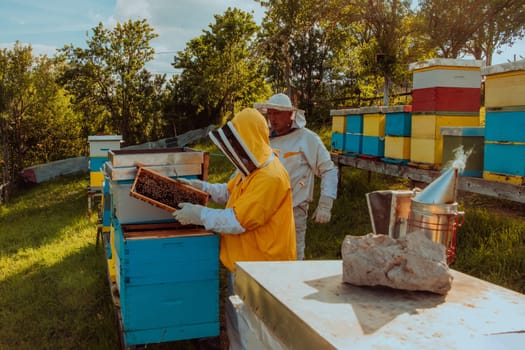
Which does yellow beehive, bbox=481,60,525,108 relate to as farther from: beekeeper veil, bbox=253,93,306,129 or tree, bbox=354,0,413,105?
tree, bbox=354,0,413,105

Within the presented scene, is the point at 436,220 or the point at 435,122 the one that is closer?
the point at 436,220

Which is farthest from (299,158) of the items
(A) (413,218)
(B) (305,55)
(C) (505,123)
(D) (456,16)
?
(B) (305,55)

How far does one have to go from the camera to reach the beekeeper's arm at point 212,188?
2.98 m

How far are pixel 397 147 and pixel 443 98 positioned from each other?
0.83m

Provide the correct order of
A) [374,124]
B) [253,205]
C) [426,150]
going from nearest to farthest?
1. [253,205]
2. [426,150]
3. [374,124]

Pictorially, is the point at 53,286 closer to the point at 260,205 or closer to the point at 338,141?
the point at 260,205

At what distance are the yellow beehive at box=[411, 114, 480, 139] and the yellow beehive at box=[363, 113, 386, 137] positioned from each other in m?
0.85

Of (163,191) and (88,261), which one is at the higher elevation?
(163,191)

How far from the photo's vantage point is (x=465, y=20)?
10.9m

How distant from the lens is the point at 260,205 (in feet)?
7.58

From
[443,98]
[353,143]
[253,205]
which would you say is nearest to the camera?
[253,205]

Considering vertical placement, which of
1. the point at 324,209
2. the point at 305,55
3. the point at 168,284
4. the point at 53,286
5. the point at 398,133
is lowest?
the point at 53,286

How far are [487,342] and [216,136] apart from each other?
1.74 meters

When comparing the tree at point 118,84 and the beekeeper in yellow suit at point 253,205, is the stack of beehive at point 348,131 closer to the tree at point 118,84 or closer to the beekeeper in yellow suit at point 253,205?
the beekeeper in yellow suit at point 253,205
